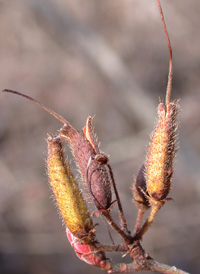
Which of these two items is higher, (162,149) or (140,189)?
(162,149)

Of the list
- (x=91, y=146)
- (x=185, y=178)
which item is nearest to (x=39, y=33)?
(x=185, y=178)

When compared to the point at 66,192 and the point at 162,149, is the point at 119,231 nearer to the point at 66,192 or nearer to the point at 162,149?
the point at 66,192

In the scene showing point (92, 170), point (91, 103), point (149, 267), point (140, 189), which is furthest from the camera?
point (91, 103)

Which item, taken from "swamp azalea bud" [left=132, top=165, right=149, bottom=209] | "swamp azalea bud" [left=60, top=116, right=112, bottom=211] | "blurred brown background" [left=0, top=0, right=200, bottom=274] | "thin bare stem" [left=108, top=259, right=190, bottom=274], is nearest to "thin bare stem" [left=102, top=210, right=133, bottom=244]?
"swamp azalea bud" [left=60, top=116, right=112, bottom=211]

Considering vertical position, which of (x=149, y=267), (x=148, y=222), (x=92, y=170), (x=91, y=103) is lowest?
(x=149, y=267)

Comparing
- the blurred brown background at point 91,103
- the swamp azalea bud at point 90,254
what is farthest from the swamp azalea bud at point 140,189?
the blurred brown background at point 91,103

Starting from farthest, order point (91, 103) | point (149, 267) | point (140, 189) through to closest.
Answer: point (91, 103) → point (140, 189) → point (149, 267)

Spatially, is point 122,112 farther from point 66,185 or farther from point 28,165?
point 66,185

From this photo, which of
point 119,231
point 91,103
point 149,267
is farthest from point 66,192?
point 91,103
